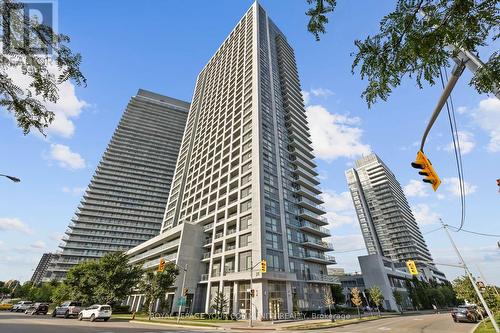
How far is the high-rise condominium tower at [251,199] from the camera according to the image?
1633 inches

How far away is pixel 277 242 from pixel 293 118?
3536 centimetres

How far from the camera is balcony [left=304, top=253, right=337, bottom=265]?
4794 centimetres

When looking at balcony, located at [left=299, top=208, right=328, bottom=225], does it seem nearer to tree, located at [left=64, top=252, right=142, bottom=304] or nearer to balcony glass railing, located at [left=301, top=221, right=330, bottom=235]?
balcony glass railing, located at [left=301, top=221, right=330, bottom=235]

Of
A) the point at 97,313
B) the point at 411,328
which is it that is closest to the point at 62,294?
the point at 97,313

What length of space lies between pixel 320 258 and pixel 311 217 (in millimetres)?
8176

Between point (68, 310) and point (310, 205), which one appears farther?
point (310, 205)

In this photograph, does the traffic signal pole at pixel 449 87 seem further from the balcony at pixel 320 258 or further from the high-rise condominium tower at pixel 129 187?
the high-rise condominium tower at pixel 129 187

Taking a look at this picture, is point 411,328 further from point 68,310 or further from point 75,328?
point 68,310

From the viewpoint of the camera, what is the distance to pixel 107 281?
44.2 m

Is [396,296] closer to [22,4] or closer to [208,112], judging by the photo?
[208,112]

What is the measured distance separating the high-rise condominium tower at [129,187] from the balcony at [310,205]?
8448 cm

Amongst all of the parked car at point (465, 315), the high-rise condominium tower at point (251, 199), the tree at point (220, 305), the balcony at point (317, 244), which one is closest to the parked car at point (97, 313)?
the tree at point (220, 305)

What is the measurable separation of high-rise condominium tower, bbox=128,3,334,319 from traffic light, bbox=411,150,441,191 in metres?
29.5

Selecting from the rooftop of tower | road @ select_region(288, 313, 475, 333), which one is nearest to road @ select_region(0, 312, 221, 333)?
road @ select_region(288, 313, 475, 333)
